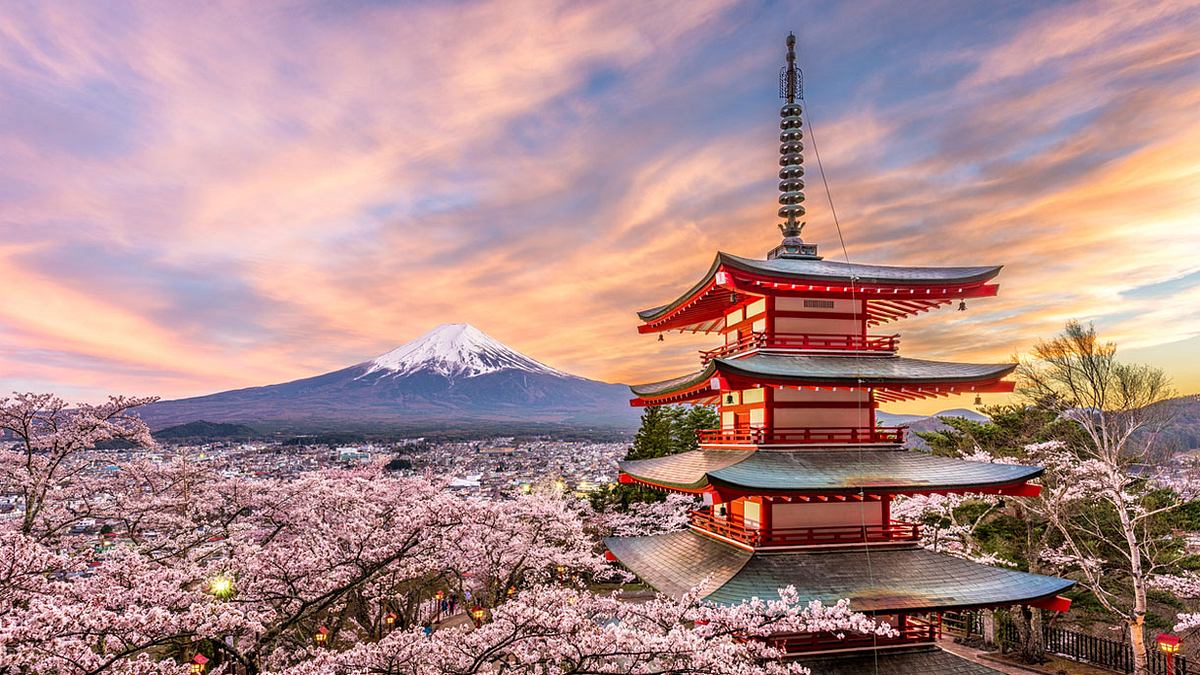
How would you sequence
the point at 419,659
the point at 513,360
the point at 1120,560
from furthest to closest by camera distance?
the point at 513,360 → the point at 1120,560 → the point at 419,659

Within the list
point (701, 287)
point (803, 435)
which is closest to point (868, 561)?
point (803, 435)

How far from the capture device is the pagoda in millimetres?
10938

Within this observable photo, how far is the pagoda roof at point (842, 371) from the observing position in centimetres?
1161

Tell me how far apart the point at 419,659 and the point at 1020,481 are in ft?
36.9

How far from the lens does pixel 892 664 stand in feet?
35.8

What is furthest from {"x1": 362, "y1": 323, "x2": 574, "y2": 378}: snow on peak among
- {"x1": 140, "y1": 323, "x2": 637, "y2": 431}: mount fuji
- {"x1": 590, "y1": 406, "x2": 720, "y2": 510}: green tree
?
{"x1": 590, "y1": 406, "x2": 720, "y2": 510}: green tree

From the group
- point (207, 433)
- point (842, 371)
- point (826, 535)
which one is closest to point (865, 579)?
point (826, 535)

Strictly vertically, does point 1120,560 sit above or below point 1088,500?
below

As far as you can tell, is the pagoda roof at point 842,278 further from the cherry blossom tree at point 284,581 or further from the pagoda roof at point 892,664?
the pagoda roof at point 892,664

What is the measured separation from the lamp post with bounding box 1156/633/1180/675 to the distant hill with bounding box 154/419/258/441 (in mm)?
90686

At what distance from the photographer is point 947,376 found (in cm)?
1217

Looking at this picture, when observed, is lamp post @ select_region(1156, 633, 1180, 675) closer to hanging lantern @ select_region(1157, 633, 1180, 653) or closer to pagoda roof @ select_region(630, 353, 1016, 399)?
hanging lantern @ select_region(1157, 633, 1180, 653)

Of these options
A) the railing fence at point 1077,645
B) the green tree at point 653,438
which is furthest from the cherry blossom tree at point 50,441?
the green tree at point 653,438

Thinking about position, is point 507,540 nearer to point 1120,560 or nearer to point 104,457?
point 104,457
